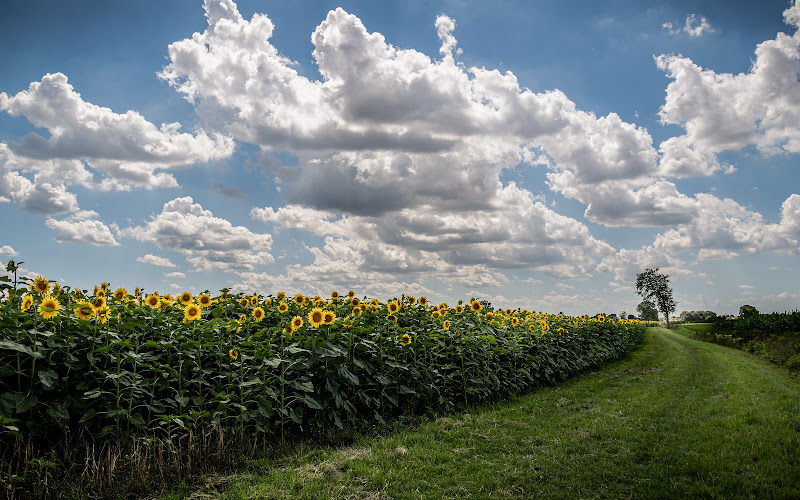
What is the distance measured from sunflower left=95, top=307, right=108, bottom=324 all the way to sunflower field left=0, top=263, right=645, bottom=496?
0.05ft

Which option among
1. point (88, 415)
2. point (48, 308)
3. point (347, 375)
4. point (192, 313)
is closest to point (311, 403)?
point (347, 375)

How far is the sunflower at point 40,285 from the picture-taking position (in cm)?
617

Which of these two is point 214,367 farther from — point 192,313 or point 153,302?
point 153,302

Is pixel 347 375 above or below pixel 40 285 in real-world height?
below

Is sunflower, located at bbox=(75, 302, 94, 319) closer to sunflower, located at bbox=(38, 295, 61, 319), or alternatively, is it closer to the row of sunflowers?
the row of sunflowers

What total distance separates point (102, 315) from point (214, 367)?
147 cm

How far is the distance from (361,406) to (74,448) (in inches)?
150

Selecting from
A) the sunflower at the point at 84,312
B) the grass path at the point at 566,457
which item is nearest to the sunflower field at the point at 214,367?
the sunflower at the point at 84,312

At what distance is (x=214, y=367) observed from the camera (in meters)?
6.49

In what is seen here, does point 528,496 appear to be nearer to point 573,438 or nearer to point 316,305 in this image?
point 573,438

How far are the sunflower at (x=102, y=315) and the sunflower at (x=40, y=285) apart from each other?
3.22ft

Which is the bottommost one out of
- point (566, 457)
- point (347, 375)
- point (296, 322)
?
point (566, 457)

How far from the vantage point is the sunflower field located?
17.5 ft

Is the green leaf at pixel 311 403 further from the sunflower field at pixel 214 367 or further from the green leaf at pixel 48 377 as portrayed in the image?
the green leaf at pixel 48 377
